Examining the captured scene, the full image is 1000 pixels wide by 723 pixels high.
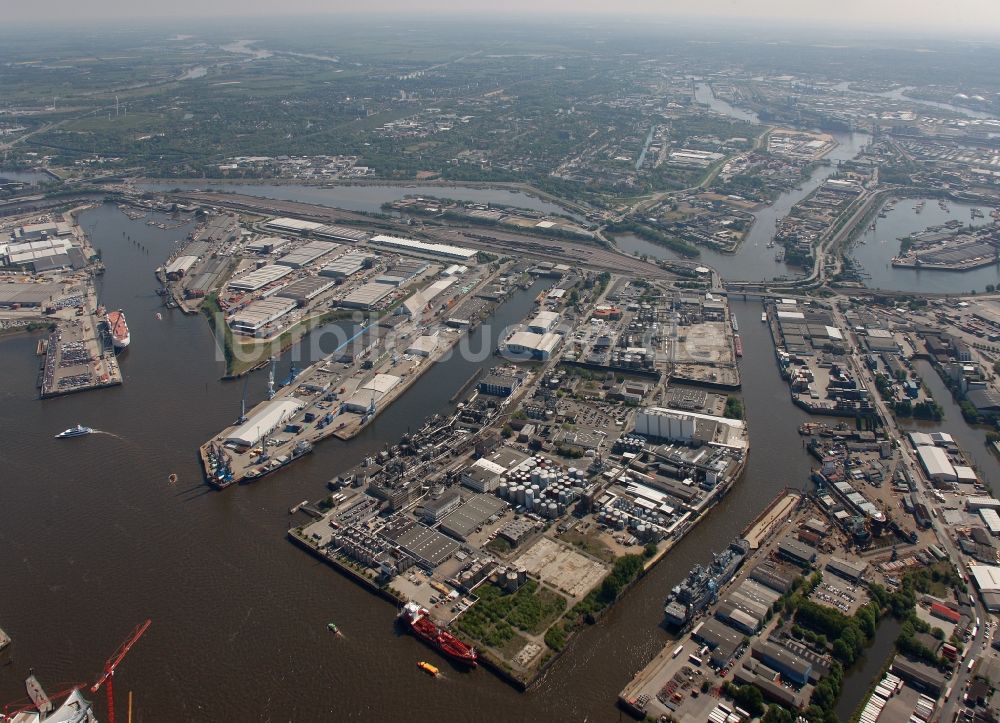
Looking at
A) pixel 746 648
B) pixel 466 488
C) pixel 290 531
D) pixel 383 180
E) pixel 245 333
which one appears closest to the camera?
pixel 746 648

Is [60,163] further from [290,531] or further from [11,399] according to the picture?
[290,531]

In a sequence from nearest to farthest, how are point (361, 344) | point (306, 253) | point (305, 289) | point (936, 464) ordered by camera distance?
point (936, 464)
point (361, 344)
point (305, 289)
point (306, 253)

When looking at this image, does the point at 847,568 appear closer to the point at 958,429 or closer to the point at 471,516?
the point at 471,516

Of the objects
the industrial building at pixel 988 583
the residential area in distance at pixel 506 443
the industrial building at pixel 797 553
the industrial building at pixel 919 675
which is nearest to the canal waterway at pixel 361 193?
the residential area in distance at pixel 506 443

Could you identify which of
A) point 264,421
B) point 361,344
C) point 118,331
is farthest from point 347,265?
point 264,421

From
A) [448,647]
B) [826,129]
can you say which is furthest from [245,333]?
[826,129]

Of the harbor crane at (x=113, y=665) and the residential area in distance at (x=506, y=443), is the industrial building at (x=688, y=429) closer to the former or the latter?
the residential area in distance at (x=506, y=443)
